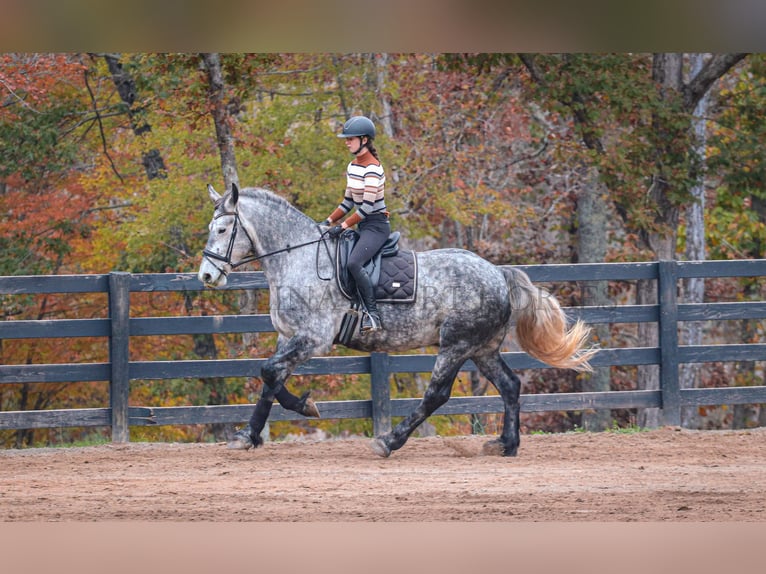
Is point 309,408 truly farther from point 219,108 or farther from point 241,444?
point 219,108

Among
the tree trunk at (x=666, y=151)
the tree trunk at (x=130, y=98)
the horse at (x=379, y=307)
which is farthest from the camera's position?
the tree trunk at (x=130, y=98)

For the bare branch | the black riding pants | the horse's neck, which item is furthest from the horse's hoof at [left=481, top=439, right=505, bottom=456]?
the bare branch

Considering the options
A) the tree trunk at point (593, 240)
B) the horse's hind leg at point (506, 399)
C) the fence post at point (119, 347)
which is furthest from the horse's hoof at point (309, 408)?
the tree trunk at point (593, 240)

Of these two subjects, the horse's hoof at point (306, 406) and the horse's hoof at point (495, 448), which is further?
the horse's hoof at point (495, 448)

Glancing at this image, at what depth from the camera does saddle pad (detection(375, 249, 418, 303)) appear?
8219 mm

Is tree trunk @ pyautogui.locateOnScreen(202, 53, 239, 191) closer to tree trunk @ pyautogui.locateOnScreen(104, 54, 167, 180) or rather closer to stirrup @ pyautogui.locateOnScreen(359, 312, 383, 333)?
tree trunk @ pyautogui.locateOnScreen(104, 54, 167, 180)

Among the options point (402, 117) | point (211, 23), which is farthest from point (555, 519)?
point (402, 117)

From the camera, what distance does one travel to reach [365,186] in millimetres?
7977

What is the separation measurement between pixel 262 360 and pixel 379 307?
5.50 ft

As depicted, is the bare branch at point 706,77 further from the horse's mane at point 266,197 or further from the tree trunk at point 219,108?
the horse's mane at point 266,197

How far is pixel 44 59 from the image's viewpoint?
15547 millimetres

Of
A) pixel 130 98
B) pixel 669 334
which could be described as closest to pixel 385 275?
pixel 669 334

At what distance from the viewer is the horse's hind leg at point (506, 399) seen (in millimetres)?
8625

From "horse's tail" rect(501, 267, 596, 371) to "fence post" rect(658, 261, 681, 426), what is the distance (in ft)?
5.58
